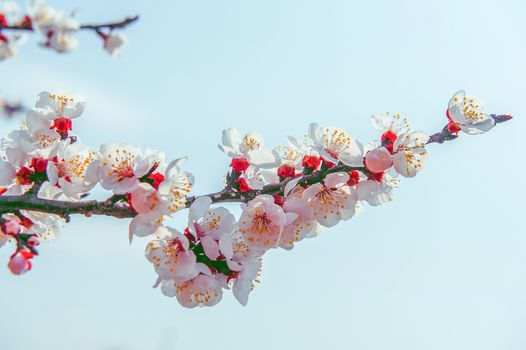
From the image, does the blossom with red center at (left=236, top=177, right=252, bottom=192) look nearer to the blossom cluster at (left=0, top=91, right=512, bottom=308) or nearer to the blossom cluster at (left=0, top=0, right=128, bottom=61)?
the blossom cluster at (left=0, top=91, right=512, bottom=308)

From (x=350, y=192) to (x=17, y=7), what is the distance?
1810mm

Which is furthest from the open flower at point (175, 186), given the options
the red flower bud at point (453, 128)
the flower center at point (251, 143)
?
the red flower bud at point (453, 128)

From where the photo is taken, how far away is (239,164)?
3.38 meters

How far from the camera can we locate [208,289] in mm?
3047

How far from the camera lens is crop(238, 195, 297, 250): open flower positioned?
3.07 meters

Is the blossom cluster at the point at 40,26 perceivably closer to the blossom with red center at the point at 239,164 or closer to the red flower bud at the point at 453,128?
the blossom with red center at the point at 239,164

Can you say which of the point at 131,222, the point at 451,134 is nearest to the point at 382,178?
the point at 451,134

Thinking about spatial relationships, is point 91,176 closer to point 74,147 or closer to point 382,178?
point 74,147

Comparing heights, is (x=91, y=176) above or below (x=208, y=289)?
above

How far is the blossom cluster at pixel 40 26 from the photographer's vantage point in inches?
94.2

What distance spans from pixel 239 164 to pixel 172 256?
68 centimetres

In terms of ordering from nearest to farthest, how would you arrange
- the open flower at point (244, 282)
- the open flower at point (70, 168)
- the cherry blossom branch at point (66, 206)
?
the cherry blossom branch at point (66, 206) < the open flower at point (70, 168) < the open flower at point (244, 282)

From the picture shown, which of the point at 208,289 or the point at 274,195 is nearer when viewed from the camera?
Answer: the point at 208,289

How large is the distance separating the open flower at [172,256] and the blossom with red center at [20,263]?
21.7 inches
